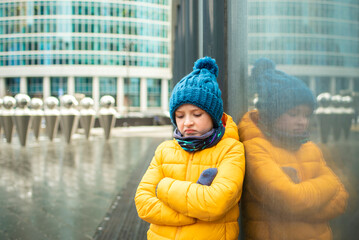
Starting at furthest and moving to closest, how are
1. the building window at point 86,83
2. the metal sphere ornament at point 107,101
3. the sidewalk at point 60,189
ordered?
the building window at point 86,83 → the metal sphere ornament at point 107,101 → the sidewalk at point 60,189

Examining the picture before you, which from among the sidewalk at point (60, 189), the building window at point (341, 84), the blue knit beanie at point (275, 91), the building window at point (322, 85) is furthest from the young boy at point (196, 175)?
the sidewalk at point (60, 189)

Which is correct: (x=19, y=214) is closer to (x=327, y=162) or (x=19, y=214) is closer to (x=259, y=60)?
(x=259, y=60)

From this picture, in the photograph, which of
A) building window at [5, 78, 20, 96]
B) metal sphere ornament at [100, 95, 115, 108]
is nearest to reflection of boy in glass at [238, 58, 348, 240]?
building window at [5, 78, 20, 96]

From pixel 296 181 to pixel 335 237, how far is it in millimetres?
389

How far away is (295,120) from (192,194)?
2.24 feet

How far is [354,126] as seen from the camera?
977 mm

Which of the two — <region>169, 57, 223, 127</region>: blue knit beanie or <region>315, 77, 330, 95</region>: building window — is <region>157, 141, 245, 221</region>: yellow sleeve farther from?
<region>315, 77, 330, 95</region>: building window

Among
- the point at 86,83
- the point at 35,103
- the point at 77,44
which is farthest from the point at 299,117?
the point at 86,83

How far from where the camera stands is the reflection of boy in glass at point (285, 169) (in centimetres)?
133

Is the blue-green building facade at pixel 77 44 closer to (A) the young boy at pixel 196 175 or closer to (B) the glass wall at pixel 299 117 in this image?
(A) the young boy at pixel 196 175

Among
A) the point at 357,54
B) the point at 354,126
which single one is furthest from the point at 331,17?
the point at 354,126

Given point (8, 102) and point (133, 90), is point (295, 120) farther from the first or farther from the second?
point (133, 90)

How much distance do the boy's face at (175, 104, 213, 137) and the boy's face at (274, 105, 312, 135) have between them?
0.51m

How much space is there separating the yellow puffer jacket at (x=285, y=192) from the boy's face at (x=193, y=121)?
31 cm
